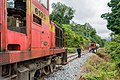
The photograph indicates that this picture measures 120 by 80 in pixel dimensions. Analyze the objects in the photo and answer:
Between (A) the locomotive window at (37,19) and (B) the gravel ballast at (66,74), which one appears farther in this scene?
(B) the gravel ballast at (66,74)

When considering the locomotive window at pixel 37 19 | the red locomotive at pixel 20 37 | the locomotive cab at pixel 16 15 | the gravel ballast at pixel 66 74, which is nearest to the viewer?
the red locomotive at pixel 20 37

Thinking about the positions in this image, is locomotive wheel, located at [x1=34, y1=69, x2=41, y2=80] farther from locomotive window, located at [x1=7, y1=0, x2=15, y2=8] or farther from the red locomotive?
locomotive window, located at [x1=7, y1=0, x2=15, y2=8]

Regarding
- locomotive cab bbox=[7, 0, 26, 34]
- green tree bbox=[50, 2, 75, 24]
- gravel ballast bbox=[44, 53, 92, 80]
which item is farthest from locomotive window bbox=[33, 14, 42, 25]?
green tree bbox=[50, 2, 75, 24]

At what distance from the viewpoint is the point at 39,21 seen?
32.2 ft

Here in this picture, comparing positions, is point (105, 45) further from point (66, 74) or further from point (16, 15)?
point (16, 15)

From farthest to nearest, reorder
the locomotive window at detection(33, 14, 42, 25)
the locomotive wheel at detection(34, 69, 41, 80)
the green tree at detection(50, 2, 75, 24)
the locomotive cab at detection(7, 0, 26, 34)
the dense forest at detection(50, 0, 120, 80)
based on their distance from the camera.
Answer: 1. the green tree at detection(50, 2, 75, 24)
2. the locomotive wheel at detection(34, 69, 41, 80)
3. the dense forest at detection(50, 0, 120, 80)
4. the locomotive window at detection(33, 14, 42, 25)
5. the locomotive cab at detection(7, 0, 26, 34)

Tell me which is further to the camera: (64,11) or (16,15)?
(64,11)

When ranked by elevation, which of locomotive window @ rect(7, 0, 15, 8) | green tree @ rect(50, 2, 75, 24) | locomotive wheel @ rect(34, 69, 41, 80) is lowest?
locomotive wheel @ rect(34, 69, 41, 80)

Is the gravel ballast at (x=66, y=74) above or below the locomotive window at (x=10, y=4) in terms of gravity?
below

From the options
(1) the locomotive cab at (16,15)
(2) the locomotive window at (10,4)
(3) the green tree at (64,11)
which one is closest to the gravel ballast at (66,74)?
(1) the locomotive cab at (16,15)

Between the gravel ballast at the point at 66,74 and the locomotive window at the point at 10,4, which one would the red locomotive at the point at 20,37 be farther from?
the gravel ballast at the point at 66,74

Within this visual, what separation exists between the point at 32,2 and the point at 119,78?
419 centimetres

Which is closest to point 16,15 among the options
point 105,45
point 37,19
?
point 37,19

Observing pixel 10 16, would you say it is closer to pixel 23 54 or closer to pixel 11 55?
pixel 23 54
